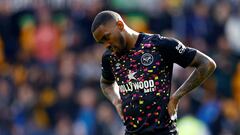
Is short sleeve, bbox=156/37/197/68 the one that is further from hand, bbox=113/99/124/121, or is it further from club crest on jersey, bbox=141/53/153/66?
hand, bbox=113/99/124/121

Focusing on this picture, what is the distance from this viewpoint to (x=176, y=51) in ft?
24.6

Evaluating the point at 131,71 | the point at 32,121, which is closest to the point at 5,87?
the point at 32,121

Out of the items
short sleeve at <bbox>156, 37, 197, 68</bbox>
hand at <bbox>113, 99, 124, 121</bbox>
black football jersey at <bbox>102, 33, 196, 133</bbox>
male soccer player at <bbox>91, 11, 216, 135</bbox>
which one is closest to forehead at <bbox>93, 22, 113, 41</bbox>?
male soccer player at <bbox>91, 11, 216, 135</bbox>

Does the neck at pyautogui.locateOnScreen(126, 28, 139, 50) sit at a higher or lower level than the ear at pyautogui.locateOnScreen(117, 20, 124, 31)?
lower

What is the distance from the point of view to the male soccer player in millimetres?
7512

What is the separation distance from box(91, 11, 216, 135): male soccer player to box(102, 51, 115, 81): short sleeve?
0.24 meters

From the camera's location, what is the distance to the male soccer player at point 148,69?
751 cm

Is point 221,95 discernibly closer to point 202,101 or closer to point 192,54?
point 202,101

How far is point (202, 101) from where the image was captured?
13945mm

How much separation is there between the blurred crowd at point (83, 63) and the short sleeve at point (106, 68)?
492 centimetres

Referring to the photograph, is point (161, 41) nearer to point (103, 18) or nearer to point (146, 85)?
point (146, 85)

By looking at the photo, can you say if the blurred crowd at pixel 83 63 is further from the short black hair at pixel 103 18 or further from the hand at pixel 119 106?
the short black hair at pixel 103 18

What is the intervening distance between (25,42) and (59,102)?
203 cm

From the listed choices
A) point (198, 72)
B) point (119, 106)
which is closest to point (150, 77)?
point (198, 72)
